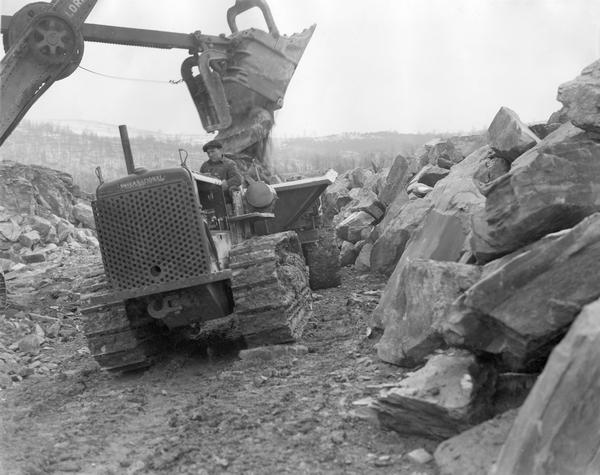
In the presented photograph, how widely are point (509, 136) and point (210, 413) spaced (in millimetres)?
3248

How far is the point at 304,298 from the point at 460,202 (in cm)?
179

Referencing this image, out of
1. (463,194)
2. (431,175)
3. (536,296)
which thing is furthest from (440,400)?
(431,175)

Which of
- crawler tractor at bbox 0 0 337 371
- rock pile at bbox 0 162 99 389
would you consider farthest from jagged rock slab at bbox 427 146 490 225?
rock pile at bbox 0 162 99 389

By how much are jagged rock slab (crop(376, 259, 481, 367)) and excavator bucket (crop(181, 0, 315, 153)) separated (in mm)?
5319

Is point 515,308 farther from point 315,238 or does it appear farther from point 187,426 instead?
point 315,238

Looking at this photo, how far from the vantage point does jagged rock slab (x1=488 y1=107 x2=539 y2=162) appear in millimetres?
5520

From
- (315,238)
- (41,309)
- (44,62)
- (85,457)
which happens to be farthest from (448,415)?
(41,309)

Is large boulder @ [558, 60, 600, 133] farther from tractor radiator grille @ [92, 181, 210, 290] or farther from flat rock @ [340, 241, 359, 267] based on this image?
flat rock @ [340, 241, 359, 267]

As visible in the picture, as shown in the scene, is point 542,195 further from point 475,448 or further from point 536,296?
point 475,448

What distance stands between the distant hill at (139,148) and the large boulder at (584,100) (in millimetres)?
26927

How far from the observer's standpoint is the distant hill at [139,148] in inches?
1390

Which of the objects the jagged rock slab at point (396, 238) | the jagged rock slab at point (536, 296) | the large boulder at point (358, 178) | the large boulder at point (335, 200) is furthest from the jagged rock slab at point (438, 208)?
the large boulder at point (358, 178)

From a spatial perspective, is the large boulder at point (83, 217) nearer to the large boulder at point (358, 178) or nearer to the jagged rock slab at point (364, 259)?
the large boulder at point (358, 178)

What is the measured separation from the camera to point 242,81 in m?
9.98
